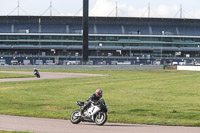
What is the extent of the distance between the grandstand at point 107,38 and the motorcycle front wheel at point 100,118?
423ft

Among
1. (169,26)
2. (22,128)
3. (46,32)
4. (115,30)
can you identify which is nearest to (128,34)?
(115,30)

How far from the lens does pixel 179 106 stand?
26594 millimetres

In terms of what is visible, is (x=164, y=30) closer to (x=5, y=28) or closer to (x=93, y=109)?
(x=5, y=28)

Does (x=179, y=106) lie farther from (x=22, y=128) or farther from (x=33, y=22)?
(x=33, y=22)

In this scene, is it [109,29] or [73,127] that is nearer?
[73,127]

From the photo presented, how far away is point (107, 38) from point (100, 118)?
140m

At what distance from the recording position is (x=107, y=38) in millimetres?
157125

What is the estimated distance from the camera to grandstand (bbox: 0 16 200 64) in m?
154

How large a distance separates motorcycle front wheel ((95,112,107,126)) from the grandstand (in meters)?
129

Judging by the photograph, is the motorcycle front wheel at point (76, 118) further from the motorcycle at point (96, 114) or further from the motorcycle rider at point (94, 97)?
the motorcycle rider at point (94, 97)

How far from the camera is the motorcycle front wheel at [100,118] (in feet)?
59.3

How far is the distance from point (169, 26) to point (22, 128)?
152758mm

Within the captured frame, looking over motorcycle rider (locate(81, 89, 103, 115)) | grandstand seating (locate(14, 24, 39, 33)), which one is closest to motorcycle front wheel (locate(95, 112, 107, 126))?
motorcycle rider (locate(81, 89, 103, 115))

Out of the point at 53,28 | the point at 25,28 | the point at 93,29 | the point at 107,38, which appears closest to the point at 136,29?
the point at 107,38
